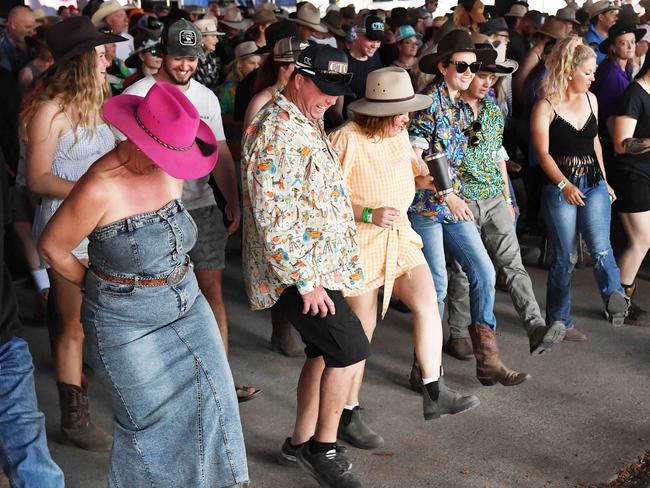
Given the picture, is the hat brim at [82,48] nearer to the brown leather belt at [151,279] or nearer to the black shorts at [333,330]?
the brown leather belt at [151,279]

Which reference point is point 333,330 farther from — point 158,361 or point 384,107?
point 384,107

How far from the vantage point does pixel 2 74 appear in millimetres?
6848

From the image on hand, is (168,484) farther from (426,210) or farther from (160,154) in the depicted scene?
(426,210)

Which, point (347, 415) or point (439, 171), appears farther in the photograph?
point (439, 171)

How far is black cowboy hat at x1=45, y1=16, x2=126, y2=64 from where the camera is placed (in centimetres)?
436

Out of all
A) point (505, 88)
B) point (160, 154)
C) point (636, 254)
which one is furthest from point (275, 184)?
point (505, 88)

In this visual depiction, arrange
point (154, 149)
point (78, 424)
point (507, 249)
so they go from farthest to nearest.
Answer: point (507, 249)
point (78, 424)
point (154, 149)

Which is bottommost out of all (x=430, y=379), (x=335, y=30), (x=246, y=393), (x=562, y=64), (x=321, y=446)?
(x=246, y=393)

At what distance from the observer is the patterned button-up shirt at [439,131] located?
5242 mm

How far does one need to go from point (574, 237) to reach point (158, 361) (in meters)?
3.56

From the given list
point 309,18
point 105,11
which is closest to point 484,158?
point 309,18

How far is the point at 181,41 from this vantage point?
4926 millimetres

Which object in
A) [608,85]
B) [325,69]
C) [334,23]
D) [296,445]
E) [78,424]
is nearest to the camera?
[325,69]

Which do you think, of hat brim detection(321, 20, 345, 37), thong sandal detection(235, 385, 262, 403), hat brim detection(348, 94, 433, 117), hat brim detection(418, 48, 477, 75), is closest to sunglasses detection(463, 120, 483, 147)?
hat brim detection(418, 48, 477, 75)
